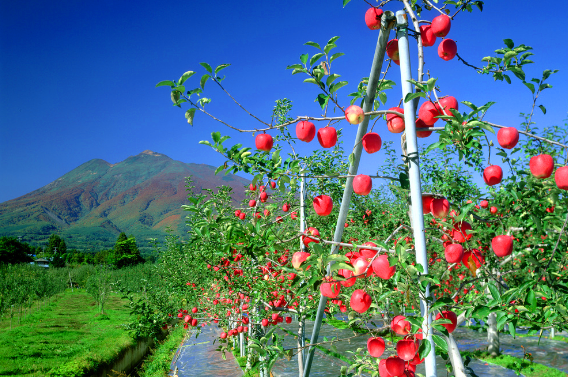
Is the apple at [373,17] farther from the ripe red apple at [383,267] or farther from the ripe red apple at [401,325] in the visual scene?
the ripe red apple at [401,325]

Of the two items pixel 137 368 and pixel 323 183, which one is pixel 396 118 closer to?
pixel 323 183

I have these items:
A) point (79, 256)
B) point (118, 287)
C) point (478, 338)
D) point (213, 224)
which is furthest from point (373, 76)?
point (79, 256)

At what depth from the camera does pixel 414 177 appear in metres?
1.15

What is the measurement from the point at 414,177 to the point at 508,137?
397 mm

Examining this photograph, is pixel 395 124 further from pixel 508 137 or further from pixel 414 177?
pixel 508 137

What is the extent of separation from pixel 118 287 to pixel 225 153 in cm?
881

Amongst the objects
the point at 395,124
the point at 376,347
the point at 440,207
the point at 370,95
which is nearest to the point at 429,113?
the point at 395,124

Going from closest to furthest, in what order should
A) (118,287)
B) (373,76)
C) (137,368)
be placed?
1. (373,76)
2. (118,287)
3. (137,368)

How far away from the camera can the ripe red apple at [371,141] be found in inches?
52.4

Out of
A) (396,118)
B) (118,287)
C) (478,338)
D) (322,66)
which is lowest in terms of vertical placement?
(478,338)

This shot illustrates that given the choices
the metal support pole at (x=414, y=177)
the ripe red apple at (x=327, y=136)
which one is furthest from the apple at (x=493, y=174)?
the ripe red apple at (x=327, y=136)

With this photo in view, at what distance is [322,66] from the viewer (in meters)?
1.43

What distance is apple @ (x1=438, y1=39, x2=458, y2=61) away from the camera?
53.9 inches

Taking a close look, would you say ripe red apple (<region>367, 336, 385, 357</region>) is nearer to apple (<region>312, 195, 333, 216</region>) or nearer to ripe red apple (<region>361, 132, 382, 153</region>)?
apple (<region>312, 195, 333, 216</region>)
